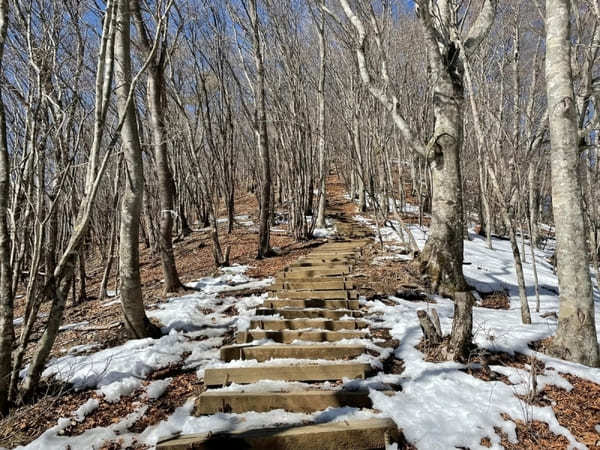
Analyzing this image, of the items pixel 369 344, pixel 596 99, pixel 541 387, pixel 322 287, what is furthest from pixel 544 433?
pixel 596 99

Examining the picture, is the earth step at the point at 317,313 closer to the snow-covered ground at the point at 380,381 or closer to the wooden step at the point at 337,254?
the snow-covered ground at the point at 380,381

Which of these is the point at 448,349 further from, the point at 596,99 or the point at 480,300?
the point at 596,99

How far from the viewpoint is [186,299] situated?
5816 mm

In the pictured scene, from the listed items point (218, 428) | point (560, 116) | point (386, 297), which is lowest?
point (218, 428)

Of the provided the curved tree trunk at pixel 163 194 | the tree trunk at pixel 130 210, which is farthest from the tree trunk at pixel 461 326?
the curved tree trunk at pixel 163 194

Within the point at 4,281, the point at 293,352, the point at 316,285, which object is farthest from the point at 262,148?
the point at 4,281

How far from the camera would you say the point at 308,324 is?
15.2 feet

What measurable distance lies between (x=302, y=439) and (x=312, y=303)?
2.84 meters

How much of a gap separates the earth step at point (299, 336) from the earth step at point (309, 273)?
2.27 metres

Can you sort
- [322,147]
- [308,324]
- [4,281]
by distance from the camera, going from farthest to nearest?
[322,147]
[308,324]
[4,281]

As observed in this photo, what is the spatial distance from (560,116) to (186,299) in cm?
595

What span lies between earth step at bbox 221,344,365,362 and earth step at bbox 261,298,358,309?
53.2 inches

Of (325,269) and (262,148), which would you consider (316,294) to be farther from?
(262,148)

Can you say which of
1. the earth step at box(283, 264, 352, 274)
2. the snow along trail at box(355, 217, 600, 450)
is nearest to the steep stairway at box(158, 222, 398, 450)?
the snow along trail at box(355, 217, 600, 450)
